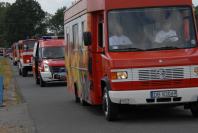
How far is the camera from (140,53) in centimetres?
1361

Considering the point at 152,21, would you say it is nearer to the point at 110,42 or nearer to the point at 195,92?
the point at 110,42

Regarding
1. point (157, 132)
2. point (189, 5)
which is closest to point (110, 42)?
point (189, 5)

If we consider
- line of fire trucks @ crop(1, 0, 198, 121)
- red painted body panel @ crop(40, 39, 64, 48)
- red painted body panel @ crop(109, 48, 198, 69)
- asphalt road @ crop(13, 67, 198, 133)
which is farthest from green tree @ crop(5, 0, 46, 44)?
red painted body panel @ crop(109, 48, 198, 69)

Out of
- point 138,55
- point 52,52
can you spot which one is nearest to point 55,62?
point 52,52

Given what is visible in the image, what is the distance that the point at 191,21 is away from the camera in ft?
46.2

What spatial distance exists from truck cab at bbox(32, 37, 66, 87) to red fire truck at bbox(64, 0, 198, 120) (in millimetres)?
14659

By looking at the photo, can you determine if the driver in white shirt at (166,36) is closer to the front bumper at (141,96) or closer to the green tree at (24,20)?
the front bumper at (141,96)

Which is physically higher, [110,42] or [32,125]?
[110,42]

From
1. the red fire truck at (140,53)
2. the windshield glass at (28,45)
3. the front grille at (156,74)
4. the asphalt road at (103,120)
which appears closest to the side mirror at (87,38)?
the red fire truck at (140,53)

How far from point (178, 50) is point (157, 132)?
2485mm

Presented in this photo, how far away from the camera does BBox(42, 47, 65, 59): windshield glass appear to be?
3119 centimetres

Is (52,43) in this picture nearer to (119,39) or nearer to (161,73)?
(119,39)

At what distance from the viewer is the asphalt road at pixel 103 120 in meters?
12.6

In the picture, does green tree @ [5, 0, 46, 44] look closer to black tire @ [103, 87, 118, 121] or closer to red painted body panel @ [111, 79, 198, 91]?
black tire @ [103, 87, 118, 121]
